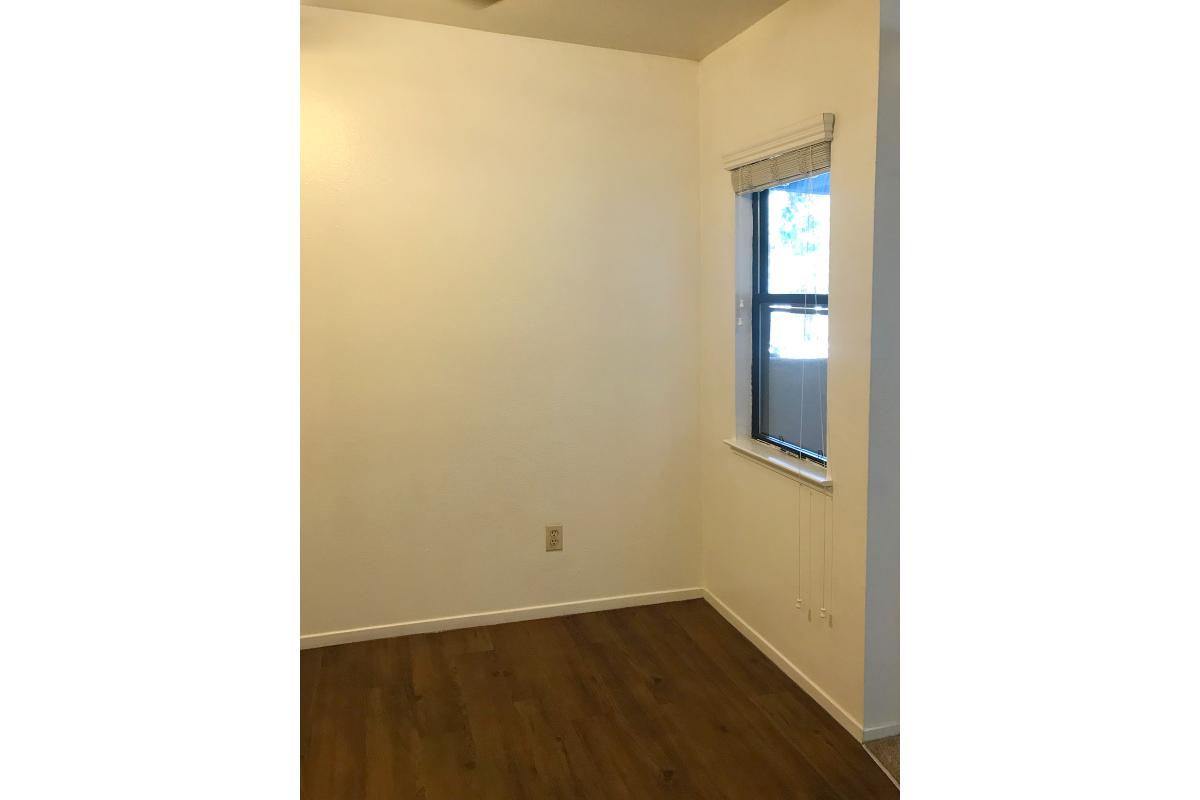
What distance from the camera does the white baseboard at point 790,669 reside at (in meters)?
2.56

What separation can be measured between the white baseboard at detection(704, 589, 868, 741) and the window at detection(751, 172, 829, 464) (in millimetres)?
773

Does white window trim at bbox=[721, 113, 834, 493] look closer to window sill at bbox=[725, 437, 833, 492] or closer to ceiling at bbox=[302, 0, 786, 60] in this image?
window sill at bbox=[725, 437, 833, 492]

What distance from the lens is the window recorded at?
9.13 ft

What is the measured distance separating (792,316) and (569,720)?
166cm

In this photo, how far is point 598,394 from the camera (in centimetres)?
354

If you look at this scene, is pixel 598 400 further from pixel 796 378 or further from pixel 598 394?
pixel 796 378

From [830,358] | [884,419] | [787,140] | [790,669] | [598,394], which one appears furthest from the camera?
[598,394]

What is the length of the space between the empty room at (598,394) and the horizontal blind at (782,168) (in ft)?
0.06

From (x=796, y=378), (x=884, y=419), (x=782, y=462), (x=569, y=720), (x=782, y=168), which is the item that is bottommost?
(x=569, y=720)

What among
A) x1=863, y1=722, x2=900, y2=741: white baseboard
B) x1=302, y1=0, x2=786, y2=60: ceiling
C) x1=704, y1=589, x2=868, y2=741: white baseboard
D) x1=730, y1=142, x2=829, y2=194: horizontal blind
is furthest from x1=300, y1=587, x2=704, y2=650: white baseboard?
x1=302, y1=0, x2=786, y2=60: ceiling

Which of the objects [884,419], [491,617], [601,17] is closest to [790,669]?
[884,419]

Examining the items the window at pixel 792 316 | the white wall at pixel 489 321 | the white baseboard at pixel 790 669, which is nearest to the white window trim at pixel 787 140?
the window at pixel 792 316
